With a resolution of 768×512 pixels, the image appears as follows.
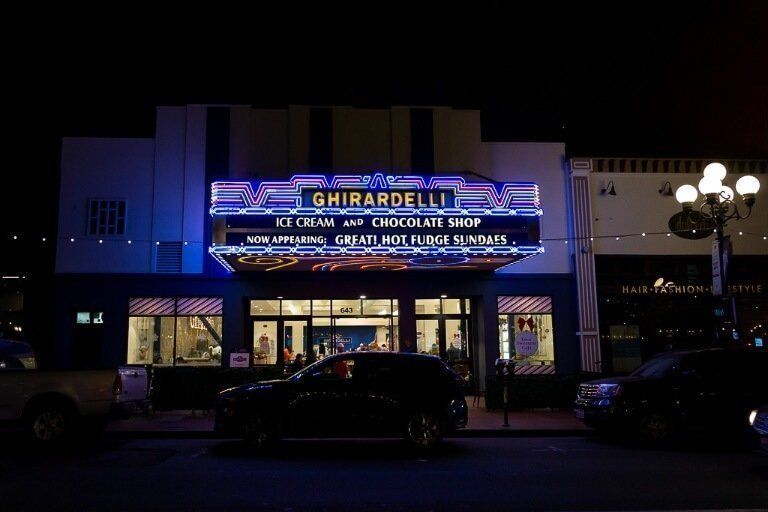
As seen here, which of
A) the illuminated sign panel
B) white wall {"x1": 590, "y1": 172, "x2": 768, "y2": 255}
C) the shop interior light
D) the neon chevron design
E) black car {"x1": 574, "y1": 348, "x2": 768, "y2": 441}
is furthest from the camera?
white wall {"x1": 590, "y1": 172, "x2": 768, "y2": 255}

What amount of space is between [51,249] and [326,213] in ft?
28.9

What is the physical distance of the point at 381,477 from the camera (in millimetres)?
8711

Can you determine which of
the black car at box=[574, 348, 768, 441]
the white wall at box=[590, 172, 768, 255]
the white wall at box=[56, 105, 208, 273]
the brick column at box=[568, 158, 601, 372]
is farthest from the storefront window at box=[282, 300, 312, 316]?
the black car at box=[574, 348, 768, 441]

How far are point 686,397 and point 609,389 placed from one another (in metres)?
1.36

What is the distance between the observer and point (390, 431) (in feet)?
36.2

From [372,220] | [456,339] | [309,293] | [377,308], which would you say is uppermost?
[372,220]

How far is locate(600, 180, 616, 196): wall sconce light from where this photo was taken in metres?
20.0

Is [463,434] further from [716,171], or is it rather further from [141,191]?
[141,191]

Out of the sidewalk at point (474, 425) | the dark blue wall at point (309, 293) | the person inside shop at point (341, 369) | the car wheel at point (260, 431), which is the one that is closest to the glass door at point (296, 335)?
the dark blue wall at point (309, 293)

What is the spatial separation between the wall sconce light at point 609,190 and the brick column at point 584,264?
1.92 ft

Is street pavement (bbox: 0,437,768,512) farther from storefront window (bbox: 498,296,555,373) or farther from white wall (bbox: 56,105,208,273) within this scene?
white wall (bbox: 56,105,208,273)

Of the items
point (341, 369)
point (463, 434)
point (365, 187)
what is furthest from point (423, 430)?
point (365, 187)

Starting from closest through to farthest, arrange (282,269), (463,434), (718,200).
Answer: (463,434) < (718,200) < (282,269)

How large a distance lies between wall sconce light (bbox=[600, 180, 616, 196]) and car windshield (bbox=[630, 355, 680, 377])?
8128 millimetres
